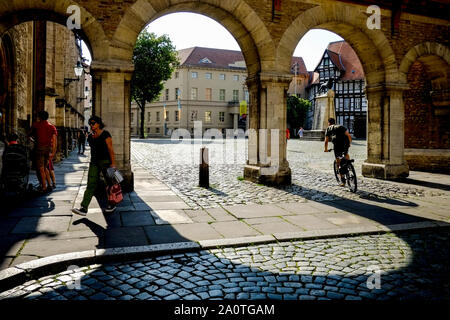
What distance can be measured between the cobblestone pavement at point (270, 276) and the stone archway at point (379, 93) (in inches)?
300

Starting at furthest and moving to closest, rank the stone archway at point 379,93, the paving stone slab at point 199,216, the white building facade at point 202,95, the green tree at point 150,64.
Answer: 1. the white building facade at point 202,95
2. the green tree at point 150,64
3. the stone archway at point 379,93
4. the paving stone slab at point 199,216

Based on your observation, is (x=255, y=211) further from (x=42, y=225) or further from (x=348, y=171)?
(x=348, y=171)

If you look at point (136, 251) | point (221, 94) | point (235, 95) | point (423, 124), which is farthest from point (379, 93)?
point (235, 95)

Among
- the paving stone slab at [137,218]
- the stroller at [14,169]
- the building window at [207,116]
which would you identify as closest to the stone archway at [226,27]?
the stroller at [14,169]

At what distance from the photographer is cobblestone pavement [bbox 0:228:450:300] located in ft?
10.6

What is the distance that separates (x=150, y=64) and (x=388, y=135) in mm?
40425

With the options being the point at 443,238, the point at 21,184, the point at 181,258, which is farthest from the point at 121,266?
the point at 21,184

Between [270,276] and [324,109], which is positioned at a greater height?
[324,109]

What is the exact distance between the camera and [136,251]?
4.27 m

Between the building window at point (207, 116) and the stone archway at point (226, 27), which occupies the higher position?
the building window at point (207, 116)

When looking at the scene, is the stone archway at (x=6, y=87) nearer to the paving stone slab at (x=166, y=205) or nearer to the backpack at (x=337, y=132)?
the paving stone slab at (x=166, y=205)

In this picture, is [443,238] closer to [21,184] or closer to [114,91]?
[114,91]

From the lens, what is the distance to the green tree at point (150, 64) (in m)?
47.3

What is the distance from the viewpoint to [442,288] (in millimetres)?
3387
